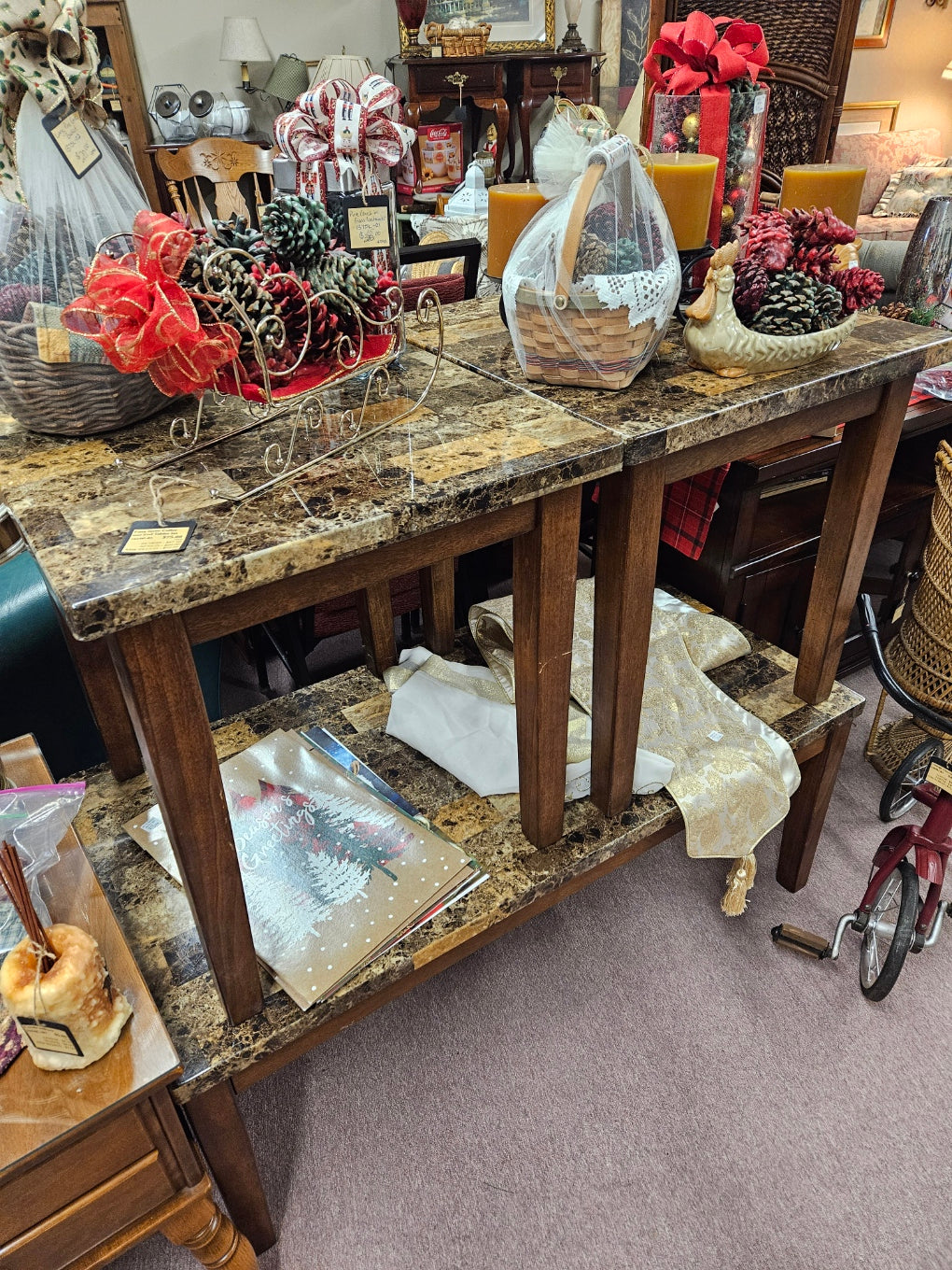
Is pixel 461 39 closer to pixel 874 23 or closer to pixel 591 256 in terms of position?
pixel 874 23

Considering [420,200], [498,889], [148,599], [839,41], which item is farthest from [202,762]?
[420,200]

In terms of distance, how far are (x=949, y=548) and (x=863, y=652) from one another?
2.50ft

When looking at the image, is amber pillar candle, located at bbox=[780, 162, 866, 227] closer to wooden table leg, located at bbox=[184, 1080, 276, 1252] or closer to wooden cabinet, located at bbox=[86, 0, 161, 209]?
wooden table leg, located at bbox=[184, 1080, 276, 1252]

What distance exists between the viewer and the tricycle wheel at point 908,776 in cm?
137

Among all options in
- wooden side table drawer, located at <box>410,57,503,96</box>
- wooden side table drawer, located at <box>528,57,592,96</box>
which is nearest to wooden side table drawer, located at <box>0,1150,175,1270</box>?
wooden side table drawer, located at <box>410,57,503,96</box>

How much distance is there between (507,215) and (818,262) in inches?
15.5

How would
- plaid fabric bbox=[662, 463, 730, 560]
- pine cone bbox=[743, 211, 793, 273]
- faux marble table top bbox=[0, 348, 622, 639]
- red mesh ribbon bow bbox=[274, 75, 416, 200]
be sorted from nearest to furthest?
1. faux marble table top bbox=[0, 348, 622, 639]
2. pine cone bbox=[743, 211, 793, 273]
3. red mesh ribbon bow bbox=[274, 75, 416, 200]
4. plaid fabric bbox=[662, 463, 730, 560]

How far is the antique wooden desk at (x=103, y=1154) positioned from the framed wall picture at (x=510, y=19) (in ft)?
16.1

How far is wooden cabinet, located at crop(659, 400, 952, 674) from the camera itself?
5.55 feet

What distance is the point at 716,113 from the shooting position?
1.14 meters

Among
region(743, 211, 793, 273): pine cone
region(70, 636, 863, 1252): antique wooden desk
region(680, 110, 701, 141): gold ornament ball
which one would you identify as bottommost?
region(70, 636, 863, 1252): antique wooden desk

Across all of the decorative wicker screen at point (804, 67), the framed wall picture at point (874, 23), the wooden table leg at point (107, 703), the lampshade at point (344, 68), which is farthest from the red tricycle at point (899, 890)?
the framed wall picture at point (874, 23)

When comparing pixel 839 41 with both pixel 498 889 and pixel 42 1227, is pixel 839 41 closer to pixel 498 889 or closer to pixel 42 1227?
pixel 498 889

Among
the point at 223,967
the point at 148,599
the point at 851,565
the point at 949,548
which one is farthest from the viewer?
the point at 949,548
